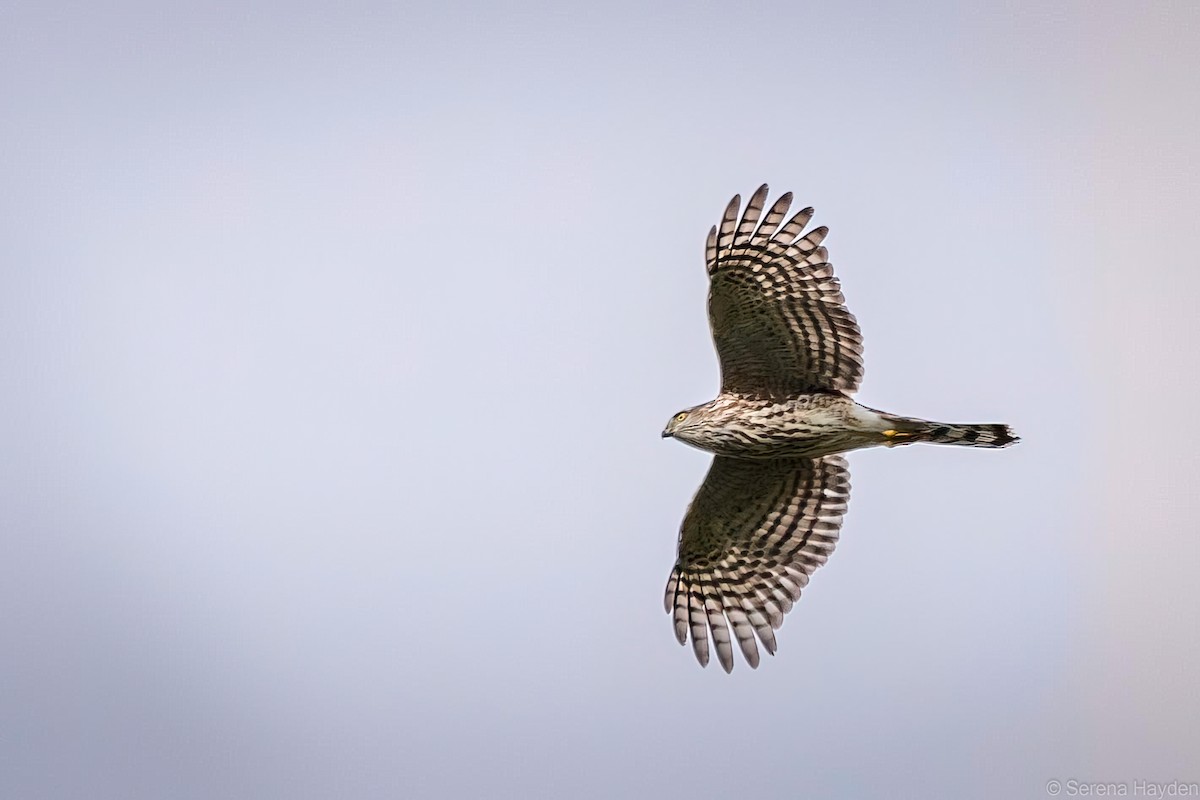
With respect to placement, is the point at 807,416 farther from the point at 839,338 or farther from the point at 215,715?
the point at 215,715

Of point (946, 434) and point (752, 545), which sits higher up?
point (946, 434)

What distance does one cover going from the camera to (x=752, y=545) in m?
17.9

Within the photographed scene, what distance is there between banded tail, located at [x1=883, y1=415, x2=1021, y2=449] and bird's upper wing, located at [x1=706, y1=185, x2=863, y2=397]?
591 mm

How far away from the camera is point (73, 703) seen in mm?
146875

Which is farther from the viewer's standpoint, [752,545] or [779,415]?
[752,545]

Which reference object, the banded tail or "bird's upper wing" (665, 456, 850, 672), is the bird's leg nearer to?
the banded tail

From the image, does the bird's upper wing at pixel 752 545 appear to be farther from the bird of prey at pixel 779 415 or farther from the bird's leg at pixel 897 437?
the bird's leg at pixel 897 437

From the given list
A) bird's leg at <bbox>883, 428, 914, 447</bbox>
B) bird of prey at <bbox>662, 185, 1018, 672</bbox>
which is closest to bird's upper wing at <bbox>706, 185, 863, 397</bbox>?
bird of prey at <bbox>662, 185, 1018, 672</bbox>

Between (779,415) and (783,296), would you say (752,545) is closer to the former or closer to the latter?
(779,415)

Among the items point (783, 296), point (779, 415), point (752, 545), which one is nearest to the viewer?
point (783, 296)

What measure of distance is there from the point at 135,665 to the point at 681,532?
548 feet

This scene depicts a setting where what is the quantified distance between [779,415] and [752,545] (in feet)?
6.40

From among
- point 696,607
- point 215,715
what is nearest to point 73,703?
point 215,715

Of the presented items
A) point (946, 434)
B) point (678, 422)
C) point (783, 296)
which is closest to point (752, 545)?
point (678, 422)
